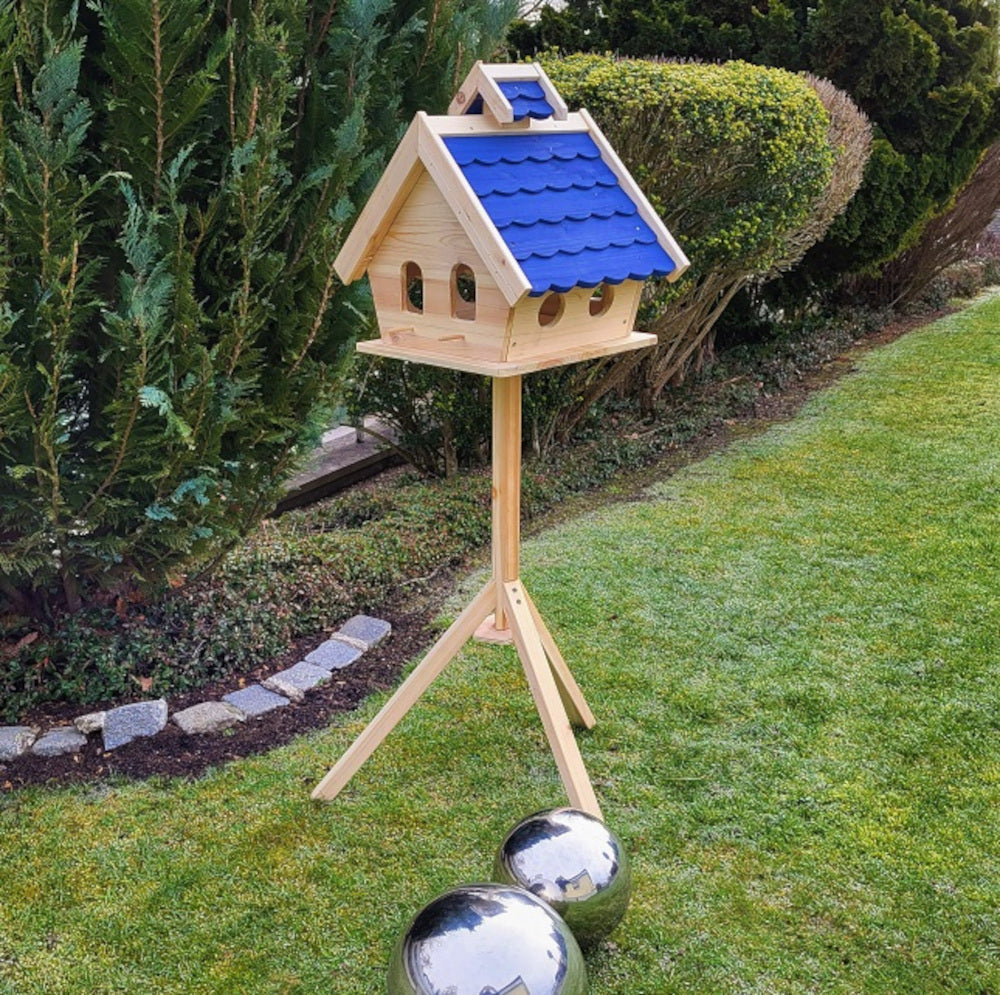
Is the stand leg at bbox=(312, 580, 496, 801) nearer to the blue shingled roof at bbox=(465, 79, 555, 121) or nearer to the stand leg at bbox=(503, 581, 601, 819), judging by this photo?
the stand leg at bbox=(503, 581, 601, 819)

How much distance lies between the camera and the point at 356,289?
3752mm

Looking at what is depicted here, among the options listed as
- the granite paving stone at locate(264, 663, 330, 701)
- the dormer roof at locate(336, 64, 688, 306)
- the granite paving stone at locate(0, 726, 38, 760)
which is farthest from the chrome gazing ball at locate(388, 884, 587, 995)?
the granite paving stone at locate(0, 726, 38, 760)

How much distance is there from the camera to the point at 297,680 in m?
3.72

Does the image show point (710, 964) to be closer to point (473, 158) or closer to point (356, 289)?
point (473, 158)

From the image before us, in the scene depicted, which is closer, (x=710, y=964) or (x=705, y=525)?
(x=710, y=964)

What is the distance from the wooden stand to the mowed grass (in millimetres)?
235

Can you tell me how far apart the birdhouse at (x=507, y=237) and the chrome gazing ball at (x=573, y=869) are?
3.70 ft

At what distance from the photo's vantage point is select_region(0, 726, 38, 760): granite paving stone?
10.6 feet

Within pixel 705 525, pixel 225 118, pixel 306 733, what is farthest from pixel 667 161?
pixel 306 733

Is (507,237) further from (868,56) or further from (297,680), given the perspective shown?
(868,56)

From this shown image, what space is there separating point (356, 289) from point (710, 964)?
2.60 meters

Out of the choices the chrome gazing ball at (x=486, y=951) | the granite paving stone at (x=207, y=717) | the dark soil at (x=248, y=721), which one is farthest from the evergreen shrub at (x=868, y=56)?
the chrome gazing ball at (x=486, y=951)

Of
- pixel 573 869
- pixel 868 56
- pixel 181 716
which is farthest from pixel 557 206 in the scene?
pixel 868 56

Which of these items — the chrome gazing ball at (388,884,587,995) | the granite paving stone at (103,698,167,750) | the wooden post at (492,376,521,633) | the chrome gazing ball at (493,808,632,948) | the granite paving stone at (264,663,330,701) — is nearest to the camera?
the chrome gazing ball at (388,884,587,995)
